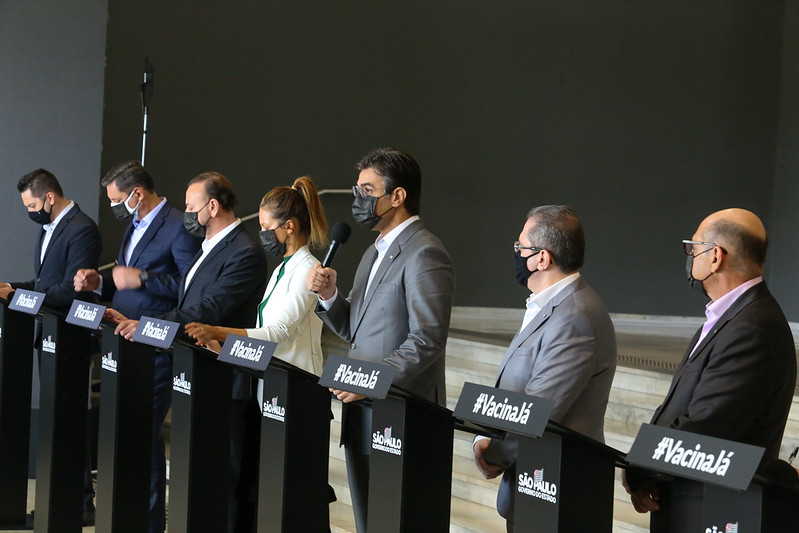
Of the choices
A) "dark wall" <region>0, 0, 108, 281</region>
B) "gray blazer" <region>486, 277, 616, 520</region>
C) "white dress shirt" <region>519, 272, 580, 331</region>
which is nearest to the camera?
"gray blazer" <region>486, 277, 616, 520</region>

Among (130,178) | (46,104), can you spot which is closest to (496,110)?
(46,104)

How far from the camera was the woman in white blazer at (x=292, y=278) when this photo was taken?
341 cm

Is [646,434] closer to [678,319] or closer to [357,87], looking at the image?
Result: [357,87]

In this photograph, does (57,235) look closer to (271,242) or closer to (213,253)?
(213,253)

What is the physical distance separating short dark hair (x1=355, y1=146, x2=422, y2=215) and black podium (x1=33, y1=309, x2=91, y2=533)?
121cm

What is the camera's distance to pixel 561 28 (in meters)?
8.98

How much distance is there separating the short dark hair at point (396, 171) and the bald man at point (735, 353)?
97 centimetres

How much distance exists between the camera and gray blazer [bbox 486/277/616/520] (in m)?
2.45

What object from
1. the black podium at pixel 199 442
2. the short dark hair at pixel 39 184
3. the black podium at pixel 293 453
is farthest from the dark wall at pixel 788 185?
the black podium at pixel 293 453

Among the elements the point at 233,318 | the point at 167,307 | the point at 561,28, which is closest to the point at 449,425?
the point at 233,318

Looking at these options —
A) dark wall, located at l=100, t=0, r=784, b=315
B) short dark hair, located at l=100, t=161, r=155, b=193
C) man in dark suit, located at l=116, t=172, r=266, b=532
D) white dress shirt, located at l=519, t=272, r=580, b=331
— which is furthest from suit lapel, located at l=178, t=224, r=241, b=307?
dark wall, located at l=100, t=0, r=784, b=315

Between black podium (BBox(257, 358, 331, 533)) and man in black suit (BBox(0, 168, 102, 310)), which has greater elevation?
man in black suit (BBox(0, 168, 102, 310))

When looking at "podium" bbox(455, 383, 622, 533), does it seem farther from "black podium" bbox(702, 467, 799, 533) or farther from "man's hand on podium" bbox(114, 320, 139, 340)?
"man's hand on podium" bbox(114, 320, 139, 340)

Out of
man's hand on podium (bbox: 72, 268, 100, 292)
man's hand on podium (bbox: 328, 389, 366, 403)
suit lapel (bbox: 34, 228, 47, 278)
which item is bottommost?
man's hand on podium (bbox: 328, 389, 366, 403)
